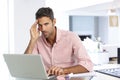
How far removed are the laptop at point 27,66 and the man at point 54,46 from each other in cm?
17

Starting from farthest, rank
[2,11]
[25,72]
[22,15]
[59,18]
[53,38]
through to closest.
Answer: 1. [59,18]
2. [22,15]
3. [2,11]
4. [53,38]
5. [25,72]

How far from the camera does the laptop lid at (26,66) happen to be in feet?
2.92

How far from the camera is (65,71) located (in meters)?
1.03

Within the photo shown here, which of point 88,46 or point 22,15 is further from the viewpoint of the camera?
point 88,46

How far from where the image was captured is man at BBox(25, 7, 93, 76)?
3.62 feet

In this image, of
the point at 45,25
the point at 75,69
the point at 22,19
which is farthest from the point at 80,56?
the point at 22,19

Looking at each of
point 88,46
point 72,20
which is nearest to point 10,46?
point 88,46

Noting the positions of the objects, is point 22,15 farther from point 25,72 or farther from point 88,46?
point 88,46

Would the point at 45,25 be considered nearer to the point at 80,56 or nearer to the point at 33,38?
the point at 33,38

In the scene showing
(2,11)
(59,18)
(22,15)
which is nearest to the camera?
(2,11)

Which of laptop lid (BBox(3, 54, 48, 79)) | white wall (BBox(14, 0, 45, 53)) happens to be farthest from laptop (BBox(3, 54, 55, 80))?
white wall (BBox(14, 0, 45, 53))

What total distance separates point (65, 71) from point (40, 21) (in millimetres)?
286

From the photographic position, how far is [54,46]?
119 cm

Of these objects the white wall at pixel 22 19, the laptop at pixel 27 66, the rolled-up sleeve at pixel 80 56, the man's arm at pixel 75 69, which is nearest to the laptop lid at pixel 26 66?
the laptop at pixel 27 66
